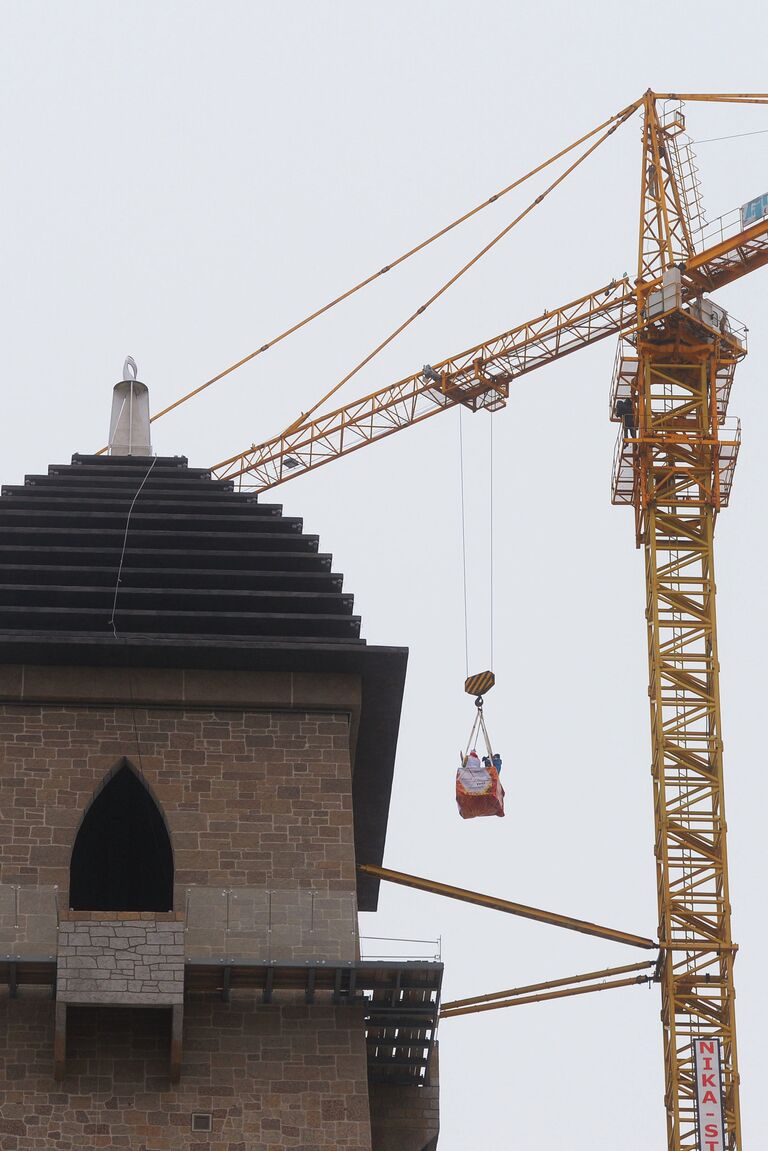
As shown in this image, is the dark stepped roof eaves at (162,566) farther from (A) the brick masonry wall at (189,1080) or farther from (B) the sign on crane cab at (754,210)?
(B) the sign on crane cab at (754,210)

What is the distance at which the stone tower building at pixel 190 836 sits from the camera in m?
40.2

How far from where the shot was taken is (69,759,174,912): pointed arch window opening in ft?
155

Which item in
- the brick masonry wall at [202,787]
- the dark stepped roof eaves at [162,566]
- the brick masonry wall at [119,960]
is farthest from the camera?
the dark stepped roof eaves at [162,566]

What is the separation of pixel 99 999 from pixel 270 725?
6.28m

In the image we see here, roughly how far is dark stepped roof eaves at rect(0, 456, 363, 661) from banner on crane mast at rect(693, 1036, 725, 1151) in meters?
23.6

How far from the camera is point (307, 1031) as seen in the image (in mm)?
41125

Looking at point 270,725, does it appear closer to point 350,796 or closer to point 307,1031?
point 350,796

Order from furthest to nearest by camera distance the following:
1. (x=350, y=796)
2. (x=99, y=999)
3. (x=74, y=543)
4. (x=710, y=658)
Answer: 1. (x=710, y=658)
2. (x=74, y=543)
3. (x=350, y=796)
4. (x=99, y=999)

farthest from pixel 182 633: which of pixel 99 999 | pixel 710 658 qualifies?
pixel 710 658

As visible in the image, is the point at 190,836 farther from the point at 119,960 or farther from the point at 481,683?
the point at 481,683

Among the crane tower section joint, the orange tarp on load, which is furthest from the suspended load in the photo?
the crane tower section joint

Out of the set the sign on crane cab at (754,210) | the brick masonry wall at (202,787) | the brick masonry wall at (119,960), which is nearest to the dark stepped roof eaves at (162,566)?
the brick masonry wall at (202,787)

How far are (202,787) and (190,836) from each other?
95 centimetres

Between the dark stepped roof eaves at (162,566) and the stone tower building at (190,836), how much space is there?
48 millimetres
